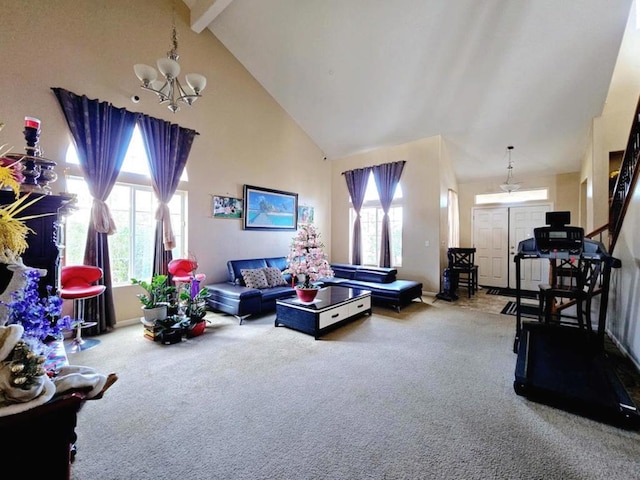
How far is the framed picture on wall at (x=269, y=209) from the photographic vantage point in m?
5.72

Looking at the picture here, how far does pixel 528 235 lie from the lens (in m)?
6.73

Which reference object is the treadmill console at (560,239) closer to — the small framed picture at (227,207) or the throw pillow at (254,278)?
the throw pillow at (254,278)

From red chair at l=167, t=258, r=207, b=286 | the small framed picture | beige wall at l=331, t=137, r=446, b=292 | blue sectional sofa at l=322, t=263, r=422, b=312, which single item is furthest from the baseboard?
beige wall at l=331, t=137, r=446, b=292

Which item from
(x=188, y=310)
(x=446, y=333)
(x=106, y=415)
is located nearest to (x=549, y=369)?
(x=446, y=333)

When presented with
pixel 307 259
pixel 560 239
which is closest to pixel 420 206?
pixel 560 239

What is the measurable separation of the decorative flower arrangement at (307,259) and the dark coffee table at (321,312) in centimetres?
33

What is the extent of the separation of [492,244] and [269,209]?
19.2 feet

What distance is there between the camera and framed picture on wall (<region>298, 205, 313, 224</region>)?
22.6 feet

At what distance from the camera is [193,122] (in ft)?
15.8

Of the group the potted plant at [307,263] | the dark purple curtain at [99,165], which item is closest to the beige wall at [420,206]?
the potted plant at [307,263]

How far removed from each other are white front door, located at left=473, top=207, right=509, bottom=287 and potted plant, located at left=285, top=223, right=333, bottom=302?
5493 millimetres

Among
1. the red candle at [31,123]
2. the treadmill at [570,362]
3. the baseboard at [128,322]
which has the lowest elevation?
the baseboard at [128,322]

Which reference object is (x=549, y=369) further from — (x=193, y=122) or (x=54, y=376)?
(x=193, y=122)

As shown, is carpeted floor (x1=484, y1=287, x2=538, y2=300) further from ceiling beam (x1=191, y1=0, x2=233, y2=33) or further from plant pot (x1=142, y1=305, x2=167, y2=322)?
ceiling beam (x1=191, y1=0, x2=233, y2=33)
